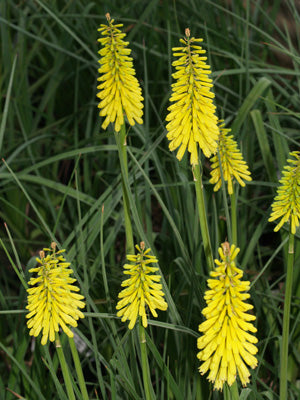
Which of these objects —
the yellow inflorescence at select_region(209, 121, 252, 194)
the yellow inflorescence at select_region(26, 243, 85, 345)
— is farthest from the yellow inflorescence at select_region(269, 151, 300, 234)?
the yellow inflorescence at select_region(26, 243, 85, 345)

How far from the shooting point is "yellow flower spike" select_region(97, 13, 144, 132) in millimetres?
1645

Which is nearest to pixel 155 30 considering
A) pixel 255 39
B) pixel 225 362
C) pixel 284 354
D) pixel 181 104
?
pixel 255 39

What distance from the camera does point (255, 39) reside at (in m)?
4.08

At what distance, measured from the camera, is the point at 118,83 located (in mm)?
1671

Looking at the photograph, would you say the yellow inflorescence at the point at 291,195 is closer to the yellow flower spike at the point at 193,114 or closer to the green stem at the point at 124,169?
the yellow flower spike at the point at 193,114

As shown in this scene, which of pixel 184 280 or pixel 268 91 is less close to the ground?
pixel 268 91

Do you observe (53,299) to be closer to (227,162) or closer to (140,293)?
(140,293)

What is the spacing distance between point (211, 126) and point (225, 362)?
599mm

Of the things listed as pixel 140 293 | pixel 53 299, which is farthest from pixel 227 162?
pixel 53 299

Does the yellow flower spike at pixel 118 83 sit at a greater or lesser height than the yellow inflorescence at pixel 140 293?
greater

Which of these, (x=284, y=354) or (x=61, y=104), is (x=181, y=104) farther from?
(x=61, y=104)

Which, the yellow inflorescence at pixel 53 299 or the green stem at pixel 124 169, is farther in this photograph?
the green stem at pixel 124 169

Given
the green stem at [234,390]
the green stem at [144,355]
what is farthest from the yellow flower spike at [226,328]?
the green stem at [144,355]

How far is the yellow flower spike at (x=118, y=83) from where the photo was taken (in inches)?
64.7
